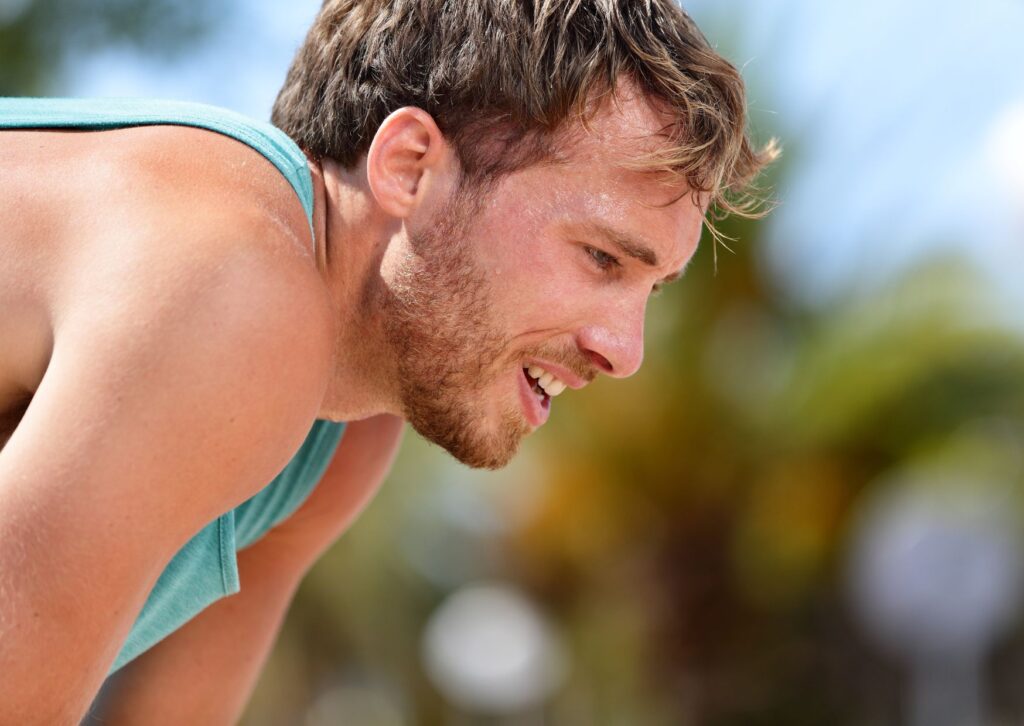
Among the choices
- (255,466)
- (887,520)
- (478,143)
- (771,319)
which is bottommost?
(887,520)

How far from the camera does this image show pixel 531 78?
2318mm

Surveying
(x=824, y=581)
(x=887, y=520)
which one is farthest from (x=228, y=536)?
(x=824, y=581)

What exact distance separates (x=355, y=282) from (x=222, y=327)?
0.67m

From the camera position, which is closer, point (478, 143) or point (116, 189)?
point (116, 189)

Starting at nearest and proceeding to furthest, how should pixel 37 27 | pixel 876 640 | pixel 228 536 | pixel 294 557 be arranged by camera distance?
pixel 228 536 → pixel 294 557 → pixel 37 27 → pixel 876 640

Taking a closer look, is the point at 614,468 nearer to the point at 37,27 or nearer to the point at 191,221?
the point at 37,27

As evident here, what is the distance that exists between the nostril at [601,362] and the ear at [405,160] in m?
0.41

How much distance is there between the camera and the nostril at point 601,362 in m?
2.41

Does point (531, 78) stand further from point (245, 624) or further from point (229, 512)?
point (245, 624)

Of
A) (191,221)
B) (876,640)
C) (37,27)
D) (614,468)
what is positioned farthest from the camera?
(876,640)

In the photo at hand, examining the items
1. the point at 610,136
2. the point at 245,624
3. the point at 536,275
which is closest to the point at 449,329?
the point at 536,275

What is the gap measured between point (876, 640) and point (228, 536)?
30.5 ft

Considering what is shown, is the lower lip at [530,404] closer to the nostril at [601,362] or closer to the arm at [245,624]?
the nostril at [601,362]

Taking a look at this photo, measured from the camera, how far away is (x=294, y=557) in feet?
9.91
